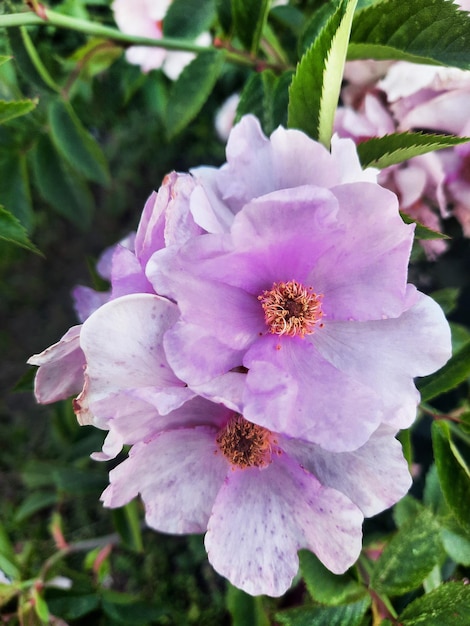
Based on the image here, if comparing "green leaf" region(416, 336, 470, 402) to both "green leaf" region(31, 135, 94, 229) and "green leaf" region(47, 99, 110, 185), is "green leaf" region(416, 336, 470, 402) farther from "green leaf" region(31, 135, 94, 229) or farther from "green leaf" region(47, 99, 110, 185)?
"green leaf" region(31, 135, 94, 229)

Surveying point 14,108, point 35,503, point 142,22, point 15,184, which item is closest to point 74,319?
point 35,503

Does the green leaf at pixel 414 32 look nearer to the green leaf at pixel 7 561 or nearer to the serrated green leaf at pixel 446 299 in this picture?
the serrated green leaf at pixel 446 299

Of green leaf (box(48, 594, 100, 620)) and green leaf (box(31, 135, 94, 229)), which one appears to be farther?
green leaf (box(31, 135, 94, 229))

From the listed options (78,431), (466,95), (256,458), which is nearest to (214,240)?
(256,458)

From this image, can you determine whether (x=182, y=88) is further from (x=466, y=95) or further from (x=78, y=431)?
(x=78, y=431)

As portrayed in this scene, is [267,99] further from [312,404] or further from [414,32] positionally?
[312,404]

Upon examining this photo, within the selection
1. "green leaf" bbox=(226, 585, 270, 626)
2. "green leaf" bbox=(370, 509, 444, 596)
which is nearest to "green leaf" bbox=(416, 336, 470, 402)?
"green leaf" bbox=(370, 509, 444, 596)
